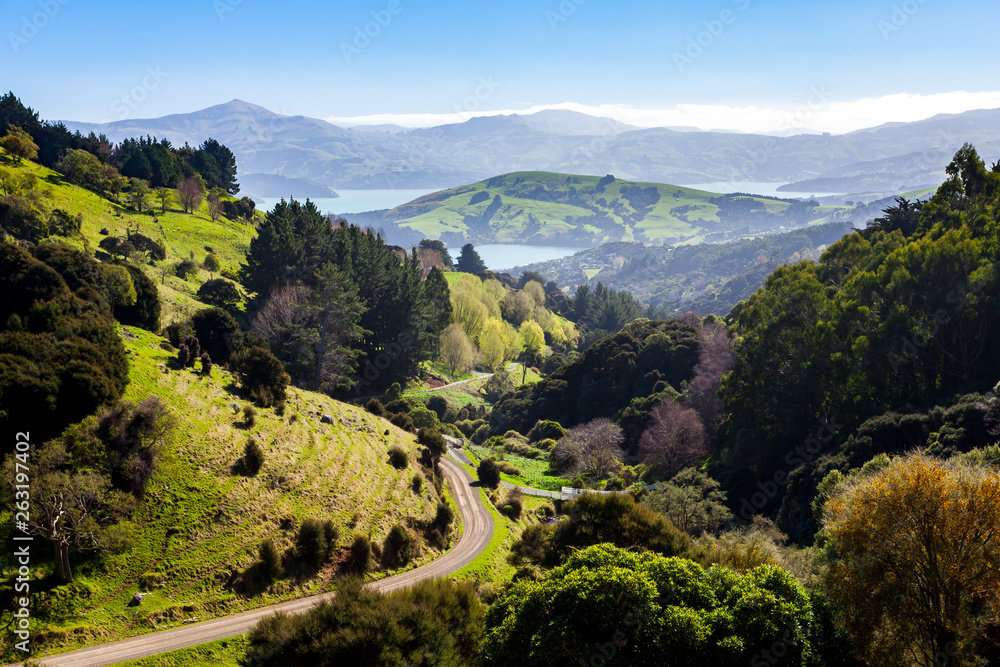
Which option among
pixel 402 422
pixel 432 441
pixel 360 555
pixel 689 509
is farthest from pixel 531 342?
pixel 360 555

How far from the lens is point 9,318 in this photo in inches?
1034

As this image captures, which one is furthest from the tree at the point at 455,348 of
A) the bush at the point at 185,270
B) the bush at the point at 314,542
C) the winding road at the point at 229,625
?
→ the bush at the point at 314,542

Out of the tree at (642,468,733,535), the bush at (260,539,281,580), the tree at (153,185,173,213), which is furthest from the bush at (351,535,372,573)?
the tree at (153,185,173,213)

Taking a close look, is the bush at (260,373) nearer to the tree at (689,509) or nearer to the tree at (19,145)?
the tree at (689,509)

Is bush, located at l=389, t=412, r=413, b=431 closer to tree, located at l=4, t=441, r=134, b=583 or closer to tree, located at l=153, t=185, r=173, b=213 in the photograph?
tree, located at l=4, t=441, r=134, b=583

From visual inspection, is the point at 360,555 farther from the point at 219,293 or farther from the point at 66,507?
the point at 219,293

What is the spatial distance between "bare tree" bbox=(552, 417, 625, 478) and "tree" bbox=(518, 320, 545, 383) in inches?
1733

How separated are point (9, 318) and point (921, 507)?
3706cm

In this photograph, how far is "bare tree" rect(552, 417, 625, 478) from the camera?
2040 inches

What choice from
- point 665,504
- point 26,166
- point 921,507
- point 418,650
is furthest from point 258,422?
point 26,166

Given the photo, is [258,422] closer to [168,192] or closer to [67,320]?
[67,320]

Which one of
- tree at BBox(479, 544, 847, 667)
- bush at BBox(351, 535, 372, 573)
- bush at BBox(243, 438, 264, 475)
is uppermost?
bush at BBox(243, 438, 264, 475)

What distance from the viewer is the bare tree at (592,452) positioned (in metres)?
51.8

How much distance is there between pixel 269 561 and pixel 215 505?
12.2 feet
